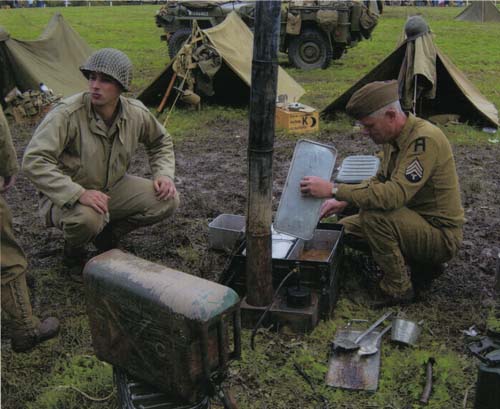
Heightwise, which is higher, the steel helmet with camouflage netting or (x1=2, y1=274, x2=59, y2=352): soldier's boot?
the steel helmet with camouflage netting

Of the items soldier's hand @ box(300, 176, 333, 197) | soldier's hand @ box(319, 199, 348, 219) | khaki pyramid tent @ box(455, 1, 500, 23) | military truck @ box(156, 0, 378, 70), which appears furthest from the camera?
khaki pyramid tent @ box(455, 1, 500, 23)

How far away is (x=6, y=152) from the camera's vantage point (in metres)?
3.20

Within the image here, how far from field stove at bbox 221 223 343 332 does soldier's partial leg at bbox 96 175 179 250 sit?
691mm

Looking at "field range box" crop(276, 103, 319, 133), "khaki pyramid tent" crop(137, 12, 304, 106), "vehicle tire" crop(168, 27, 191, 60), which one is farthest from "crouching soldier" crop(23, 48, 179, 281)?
"vehicle tire" crop(168, 27, 191, 60)

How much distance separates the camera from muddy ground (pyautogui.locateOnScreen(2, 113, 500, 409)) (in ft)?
11.0

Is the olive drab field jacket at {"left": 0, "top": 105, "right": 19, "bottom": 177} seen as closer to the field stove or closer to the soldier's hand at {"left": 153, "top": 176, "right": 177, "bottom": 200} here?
the soldier's hand at {"left": 153, "top": 176, "right": 177, "bottom": 200}

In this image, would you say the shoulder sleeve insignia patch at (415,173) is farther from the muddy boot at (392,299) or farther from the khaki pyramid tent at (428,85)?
the khaki pyramid tent at (428,85)

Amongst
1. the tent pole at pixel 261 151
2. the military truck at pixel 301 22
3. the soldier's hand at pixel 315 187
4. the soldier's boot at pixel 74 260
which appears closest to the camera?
the tent pole at pixel 261 151

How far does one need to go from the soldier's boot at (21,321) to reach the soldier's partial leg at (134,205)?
0.87 metres

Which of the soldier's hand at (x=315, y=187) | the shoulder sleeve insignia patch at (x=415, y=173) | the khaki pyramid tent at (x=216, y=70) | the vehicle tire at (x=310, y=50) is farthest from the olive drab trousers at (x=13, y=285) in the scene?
the vehicle tire at (x=310, y=50)

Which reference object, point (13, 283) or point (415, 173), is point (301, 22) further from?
point (13, 283)

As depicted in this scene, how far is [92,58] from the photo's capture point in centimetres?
349

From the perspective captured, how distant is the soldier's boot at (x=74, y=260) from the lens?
13.3 feet

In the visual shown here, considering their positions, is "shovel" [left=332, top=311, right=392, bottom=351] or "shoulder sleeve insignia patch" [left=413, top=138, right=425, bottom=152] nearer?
"shovel" [left=332, top=311, right=392, bottom=351]
